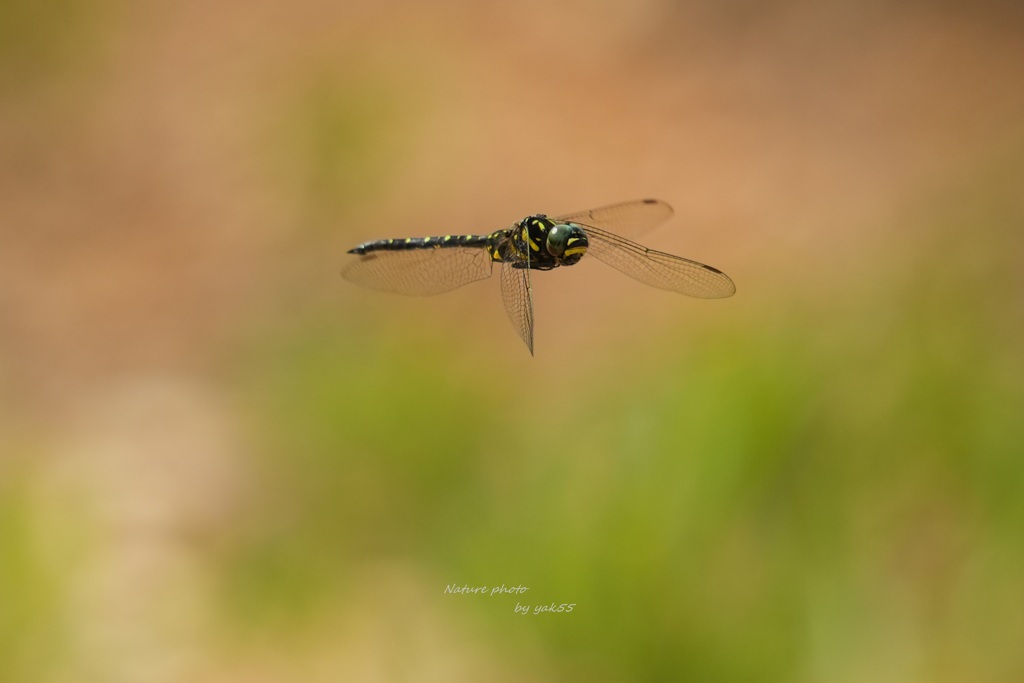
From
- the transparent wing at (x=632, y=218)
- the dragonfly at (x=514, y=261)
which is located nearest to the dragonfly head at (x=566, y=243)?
the dragonfly at (x=514, y=261)

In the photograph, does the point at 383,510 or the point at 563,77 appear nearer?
the point at 383,510

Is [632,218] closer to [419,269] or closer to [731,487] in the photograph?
[419,269]

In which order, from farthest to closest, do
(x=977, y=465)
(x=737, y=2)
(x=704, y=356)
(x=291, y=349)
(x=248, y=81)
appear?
(x=737, y=2)
(x=248, y=81)
(x=291, y=349)
(x=704, y=356)
(x=977, y=465)

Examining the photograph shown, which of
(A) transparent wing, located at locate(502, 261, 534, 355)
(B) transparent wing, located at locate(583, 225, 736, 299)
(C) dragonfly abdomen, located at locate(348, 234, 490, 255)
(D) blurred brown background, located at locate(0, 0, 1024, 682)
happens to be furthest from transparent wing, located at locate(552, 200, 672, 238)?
(D) blurred brown background, located at locate(0, 0, 1024, 682)

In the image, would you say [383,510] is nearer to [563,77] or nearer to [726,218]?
[726,218]

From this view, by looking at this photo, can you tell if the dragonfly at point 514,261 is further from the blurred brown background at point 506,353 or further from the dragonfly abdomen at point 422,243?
the blurred brown background at point 506,353

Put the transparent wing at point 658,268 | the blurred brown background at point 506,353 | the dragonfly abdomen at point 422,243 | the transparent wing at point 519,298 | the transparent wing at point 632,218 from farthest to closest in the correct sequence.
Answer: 1. the blurred brown background at point 506,353
2. the transparent wing at point 632,218
3. the dragonfly abdomen at point 422,243
4. the transparent wing at point 658,268
5. the transparent wing at point 519,298

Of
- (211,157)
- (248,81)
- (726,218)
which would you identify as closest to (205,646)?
(726,218)
